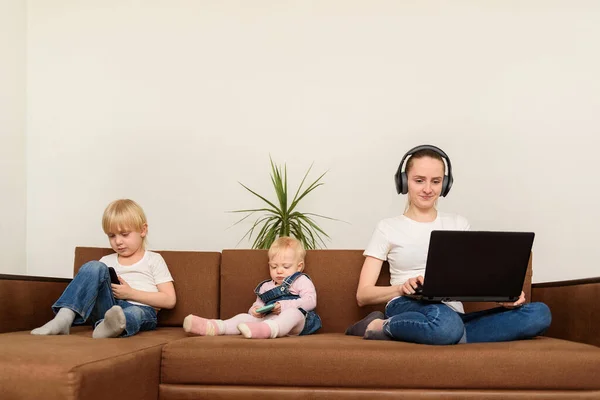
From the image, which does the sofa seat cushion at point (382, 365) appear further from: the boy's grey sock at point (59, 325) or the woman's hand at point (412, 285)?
the boy's grey sock at point (59, 325)

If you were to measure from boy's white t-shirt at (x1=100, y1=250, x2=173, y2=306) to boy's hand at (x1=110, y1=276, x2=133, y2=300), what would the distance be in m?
0.11

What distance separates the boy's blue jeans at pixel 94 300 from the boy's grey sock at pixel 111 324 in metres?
0.10

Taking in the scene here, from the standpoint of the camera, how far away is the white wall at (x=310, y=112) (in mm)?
4273

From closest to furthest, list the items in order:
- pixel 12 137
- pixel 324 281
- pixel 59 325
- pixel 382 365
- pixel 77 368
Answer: pixel 77 368, pixel 382 365, pixel 59 325, pixel 324 281, pixel 12 137

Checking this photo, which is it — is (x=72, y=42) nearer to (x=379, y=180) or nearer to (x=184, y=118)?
(x=184, y=118)

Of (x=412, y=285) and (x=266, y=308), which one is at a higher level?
(x=412, y=285)

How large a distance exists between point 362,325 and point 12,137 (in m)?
2.73

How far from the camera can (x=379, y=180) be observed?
4367 millimetres

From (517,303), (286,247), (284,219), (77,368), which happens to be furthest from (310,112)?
(77,368)

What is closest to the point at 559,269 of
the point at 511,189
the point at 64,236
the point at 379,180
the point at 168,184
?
the point at 511,189

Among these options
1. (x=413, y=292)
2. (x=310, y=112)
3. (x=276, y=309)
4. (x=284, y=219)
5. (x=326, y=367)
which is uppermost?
(x=310, y=112)

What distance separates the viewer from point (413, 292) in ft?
8.71

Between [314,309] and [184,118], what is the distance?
1.86 metres

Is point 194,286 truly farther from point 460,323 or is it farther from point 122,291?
point 460,323
